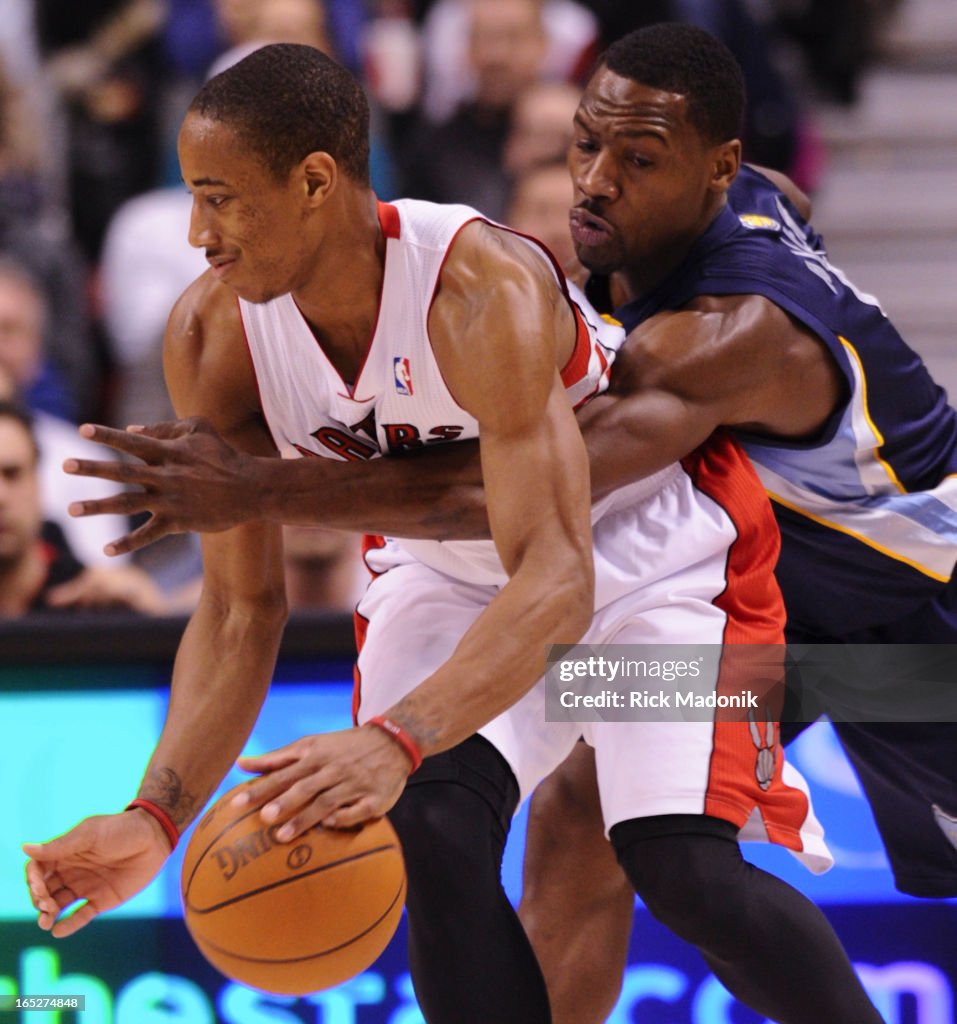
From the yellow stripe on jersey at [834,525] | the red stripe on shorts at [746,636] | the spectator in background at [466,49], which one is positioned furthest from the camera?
the spectator in background at [466,49]

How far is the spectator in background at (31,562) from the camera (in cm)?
466

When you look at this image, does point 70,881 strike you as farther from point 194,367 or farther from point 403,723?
point 194,367

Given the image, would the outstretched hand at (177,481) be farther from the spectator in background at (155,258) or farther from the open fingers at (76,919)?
the spectator in background at (155,258)

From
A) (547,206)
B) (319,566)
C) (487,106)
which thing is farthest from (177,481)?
(487,106)

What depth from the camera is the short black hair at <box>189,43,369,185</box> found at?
2.75 metres

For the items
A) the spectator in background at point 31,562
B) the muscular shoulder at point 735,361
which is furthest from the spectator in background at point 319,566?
the muscular shoulder at point 735,361

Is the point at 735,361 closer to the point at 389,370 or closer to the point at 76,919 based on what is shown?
the point at 389,370

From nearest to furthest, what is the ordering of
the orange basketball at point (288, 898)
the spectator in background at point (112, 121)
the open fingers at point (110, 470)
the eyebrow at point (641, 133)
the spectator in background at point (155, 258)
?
1. the orange basketball at point (288, 898)
2. the open fingers at point (110, 470)
3. the eyebrow at point (641, 133)
4. the spectator in background at point (155, 258)
5. the spectator in background at point (112, 121)

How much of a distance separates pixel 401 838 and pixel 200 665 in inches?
23.1

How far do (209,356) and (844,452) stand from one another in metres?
1.32

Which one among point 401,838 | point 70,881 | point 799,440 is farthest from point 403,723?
point 799,440

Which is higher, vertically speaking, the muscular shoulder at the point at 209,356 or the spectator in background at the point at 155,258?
the muscular shoulder at the point at 209,356

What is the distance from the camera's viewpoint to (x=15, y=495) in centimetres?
471

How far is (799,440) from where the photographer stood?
352 cm
